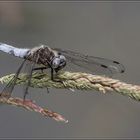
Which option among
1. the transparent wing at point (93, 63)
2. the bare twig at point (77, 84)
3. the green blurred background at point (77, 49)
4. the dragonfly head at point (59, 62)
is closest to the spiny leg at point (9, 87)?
the bare twig at point (77, 84)

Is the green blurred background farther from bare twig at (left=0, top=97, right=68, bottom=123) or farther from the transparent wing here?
bare twig at (left=0, top=97, right=68, bottom=123)

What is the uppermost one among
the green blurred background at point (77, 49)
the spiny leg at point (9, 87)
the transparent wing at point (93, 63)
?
the transparent wing at point (93, 63)

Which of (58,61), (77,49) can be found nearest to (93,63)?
(58,61)

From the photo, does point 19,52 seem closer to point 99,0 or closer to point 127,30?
point 127,30

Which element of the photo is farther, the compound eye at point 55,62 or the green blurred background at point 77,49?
the green blurred background at point 77,49

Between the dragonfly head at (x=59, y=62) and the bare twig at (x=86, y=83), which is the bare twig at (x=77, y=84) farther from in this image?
the dragonfly head at (x=59, y=62)

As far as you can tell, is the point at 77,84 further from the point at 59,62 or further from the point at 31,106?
the point at 59,62
